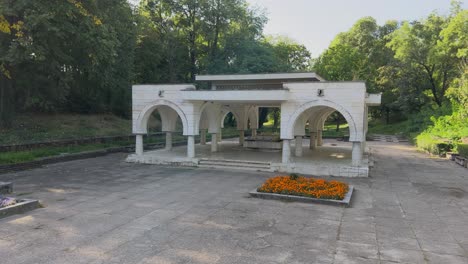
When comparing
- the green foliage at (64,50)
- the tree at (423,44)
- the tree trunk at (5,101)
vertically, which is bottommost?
the tree trunk at (5,101)

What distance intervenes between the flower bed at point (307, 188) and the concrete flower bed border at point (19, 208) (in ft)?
21.8

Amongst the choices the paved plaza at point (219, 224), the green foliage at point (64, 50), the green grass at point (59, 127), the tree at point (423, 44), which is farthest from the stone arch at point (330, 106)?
the tree at point (423, 44)

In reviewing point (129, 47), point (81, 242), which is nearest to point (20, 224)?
point (81, 242)

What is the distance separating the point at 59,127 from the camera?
2309 cm

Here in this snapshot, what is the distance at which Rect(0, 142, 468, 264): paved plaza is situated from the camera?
6.39 m

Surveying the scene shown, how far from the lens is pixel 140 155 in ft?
60.4

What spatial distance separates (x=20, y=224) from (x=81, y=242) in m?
2.16

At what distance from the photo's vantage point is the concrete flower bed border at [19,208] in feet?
27.6

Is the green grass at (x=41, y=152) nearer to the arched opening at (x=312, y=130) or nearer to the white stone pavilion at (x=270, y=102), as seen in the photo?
the white stone pavilion at (x=270, y=102)

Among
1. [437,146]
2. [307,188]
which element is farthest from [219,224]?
[437,146]

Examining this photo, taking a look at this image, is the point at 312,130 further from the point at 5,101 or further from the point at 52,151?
the point at 5,101

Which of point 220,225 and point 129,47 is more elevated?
point 129,47

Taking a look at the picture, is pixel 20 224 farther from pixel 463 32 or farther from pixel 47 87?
pixel 463 32

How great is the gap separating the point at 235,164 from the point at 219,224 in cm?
889
